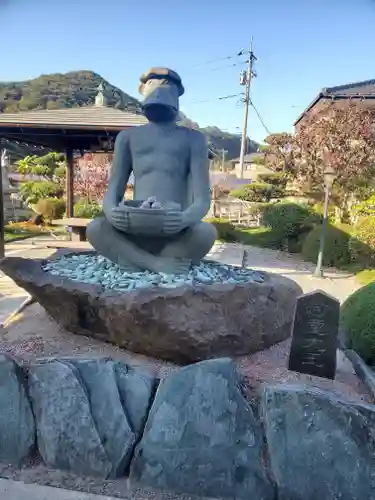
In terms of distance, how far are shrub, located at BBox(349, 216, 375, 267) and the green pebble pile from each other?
16.8ft

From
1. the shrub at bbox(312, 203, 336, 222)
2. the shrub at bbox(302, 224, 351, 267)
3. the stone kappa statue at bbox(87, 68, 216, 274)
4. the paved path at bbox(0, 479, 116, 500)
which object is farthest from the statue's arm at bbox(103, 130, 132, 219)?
the shrub at bbox(312, 203, 336, 222)

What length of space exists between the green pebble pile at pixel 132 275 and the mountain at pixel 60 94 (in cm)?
3052

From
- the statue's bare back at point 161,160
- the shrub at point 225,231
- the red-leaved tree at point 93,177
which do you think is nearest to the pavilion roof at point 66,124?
the statue's bare back at point 161,160

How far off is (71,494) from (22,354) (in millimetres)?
1188

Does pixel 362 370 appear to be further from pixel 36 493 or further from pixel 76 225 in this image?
pixel 76 225

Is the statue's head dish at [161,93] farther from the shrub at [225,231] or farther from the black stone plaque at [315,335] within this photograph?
the shrub at [225,231]

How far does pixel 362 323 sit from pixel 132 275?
2076 millimetres

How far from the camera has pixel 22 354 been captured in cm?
286

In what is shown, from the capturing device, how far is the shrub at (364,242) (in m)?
7.80

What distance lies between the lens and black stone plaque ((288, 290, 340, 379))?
270cm

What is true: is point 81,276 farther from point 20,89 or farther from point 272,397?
point 20,89

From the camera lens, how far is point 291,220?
1142 centimetres

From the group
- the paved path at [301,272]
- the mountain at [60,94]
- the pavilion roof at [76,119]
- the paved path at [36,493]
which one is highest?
the mountain at [60,94]

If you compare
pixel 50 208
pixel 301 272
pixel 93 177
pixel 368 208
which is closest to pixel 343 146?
pixel 368 208
